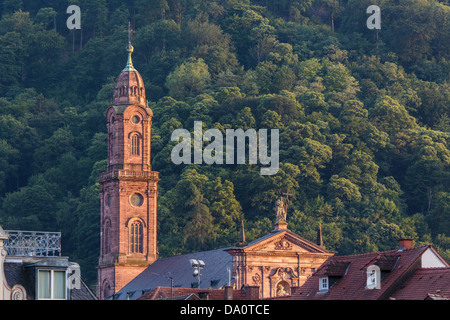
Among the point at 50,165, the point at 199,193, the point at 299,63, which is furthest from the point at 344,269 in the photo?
the point at 299,63

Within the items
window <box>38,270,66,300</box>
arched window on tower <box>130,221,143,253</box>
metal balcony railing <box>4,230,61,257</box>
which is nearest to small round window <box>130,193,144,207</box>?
arched window on tower <box>130,221,143,253</box>

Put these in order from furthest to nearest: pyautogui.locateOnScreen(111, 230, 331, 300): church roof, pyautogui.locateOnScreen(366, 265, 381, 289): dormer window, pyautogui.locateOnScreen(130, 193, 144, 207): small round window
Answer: pyautogui.locateOnScreen(130, 193, 144, 207): small round window → pyautogui.locateOnScreen(111, 230, 331, 300): church roof → pyautogui.locateOnScreen(366, 265, 381, 289): dormer window

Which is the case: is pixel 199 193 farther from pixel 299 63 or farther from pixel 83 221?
pixel 299 63

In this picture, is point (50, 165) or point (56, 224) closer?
point (56, 224)

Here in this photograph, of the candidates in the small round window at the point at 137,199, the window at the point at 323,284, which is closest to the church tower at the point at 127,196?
the small round window at the point at 137,199

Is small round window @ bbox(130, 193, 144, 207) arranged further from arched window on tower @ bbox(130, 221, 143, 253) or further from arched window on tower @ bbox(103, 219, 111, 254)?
arched window on tower @ bbox(103, 219, 111, 254)

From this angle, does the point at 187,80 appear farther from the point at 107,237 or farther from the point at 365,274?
the point at 365,274

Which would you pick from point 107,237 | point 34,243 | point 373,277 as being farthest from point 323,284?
point 107,237
